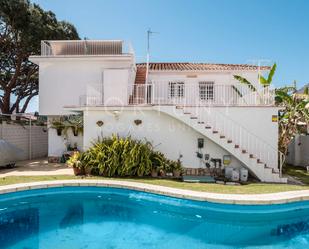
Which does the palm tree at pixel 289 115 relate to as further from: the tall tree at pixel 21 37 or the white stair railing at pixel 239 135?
the tall tree at pixel 21 37

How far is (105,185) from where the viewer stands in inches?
460

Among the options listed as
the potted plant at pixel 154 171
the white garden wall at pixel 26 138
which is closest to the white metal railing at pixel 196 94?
the potted plant at pixel 154 171

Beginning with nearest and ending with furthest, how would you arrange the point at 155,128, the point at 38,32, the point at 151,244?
the point at 151,244 < the point at 155,128 < the point at 38,32

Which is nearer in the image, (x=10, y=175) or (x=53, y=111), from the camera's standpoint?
(x=10, y=175)

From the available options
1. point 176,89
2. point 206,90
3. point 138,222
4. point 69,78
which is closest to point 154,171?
point 138,222

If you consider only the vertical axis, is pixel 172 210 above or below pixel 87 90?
below

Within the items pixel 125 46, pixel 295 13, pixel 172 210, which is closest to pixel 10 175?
pixel 172 210

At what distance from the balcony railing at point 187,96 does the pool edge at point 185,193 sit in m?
5.24

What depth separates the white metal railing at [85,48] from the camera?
19.2 m

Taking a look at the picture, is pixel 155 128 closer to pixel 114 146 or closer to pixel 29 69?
pixel 114 146

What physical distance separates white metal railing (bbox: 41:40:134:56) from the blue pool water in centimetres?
1193

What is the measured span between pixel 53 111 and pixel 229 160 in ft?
43.9

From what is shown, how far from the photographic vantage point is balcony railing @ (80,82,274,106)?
15.2m

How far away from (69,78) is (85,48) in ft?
8.89
